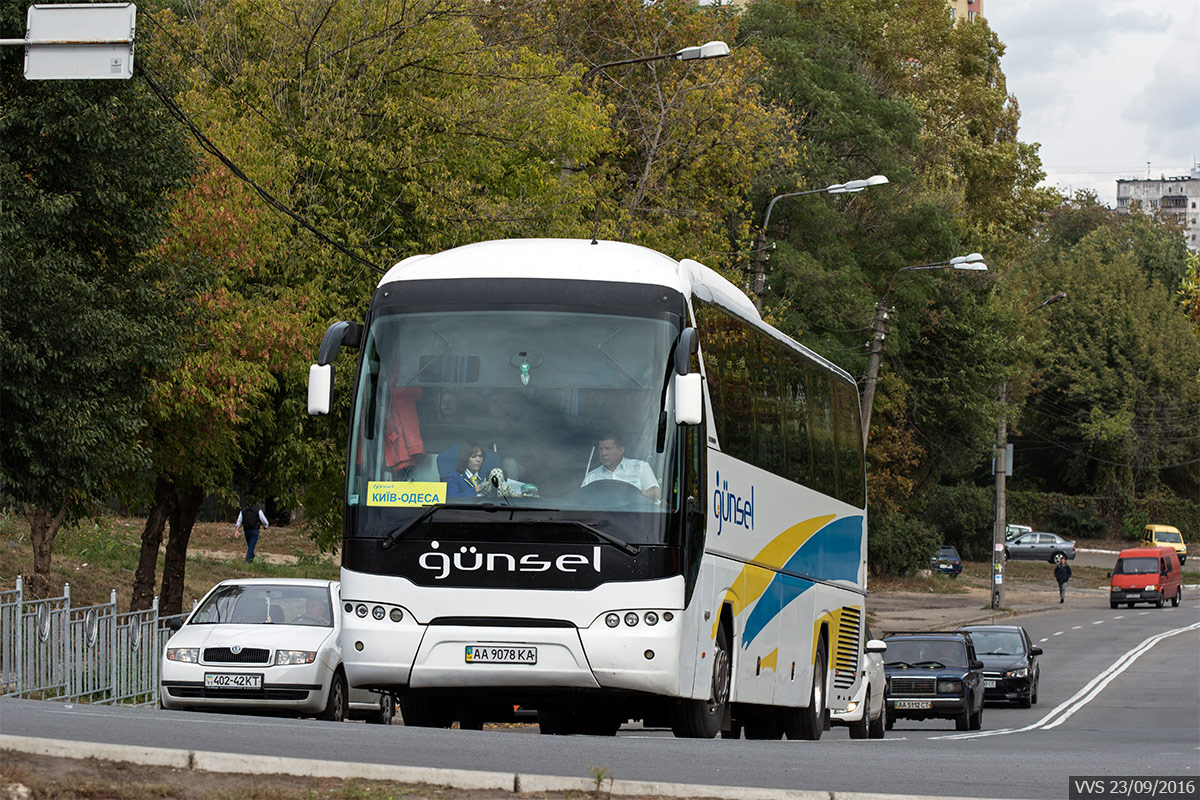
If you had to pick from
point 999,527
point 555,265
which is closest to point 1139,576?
point 999,527

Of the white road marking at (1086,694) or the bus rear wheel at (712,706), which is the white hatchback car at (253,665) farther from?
the white road marking at (1086,694)

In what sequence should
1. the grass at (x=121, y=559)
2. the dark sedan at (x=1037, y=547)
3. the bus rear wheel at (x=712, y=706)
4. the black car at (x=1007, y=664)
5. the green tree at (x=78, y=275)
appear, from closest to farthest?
the bus rear wheel at (x=712, y=706) < the green tree at (x=78, y=275) < the grass at (x=121, y=559) < the black car at (x=1007, y=664) < the dark sedan at (x=1037, y=547)

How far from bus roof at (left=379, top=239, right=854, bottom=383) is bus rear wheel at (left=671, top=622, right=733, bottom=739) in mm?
2706

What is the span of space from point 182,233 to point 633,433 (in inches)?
411

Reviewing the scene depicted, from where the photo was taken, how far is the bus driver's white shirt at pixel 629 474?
1166cm

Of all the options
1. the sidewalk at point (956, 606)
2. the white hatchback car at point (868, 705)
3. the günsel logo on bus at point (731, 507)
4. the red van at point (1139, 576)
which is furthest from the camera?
the red van at point (1139, 576)

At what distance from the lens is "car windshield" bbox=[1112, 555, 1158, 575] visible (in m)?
59.3

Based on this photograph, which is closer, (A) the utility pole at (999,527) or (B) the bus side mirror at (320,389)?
(B) the bus side mirror at (320,389)

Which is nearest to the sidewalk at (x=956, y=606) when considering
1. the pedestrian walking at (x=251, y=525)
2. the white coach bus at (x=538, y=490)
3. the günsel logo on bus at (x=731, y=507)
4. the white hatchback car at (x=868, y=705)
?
the pedestrian walking at (x=251, y=525)

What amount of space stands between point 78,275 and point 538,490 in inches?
318

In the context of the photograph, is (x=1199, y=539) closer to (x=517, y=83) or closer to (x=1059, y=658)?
(x=1059, y=658)

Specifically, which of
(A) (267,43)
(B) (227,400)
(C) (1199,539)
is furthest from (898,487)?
(C) (1199,539)

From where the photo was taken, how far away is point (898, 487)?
51531 mm

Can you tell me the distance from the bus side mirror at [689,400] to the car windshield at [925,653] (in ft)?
54.8
